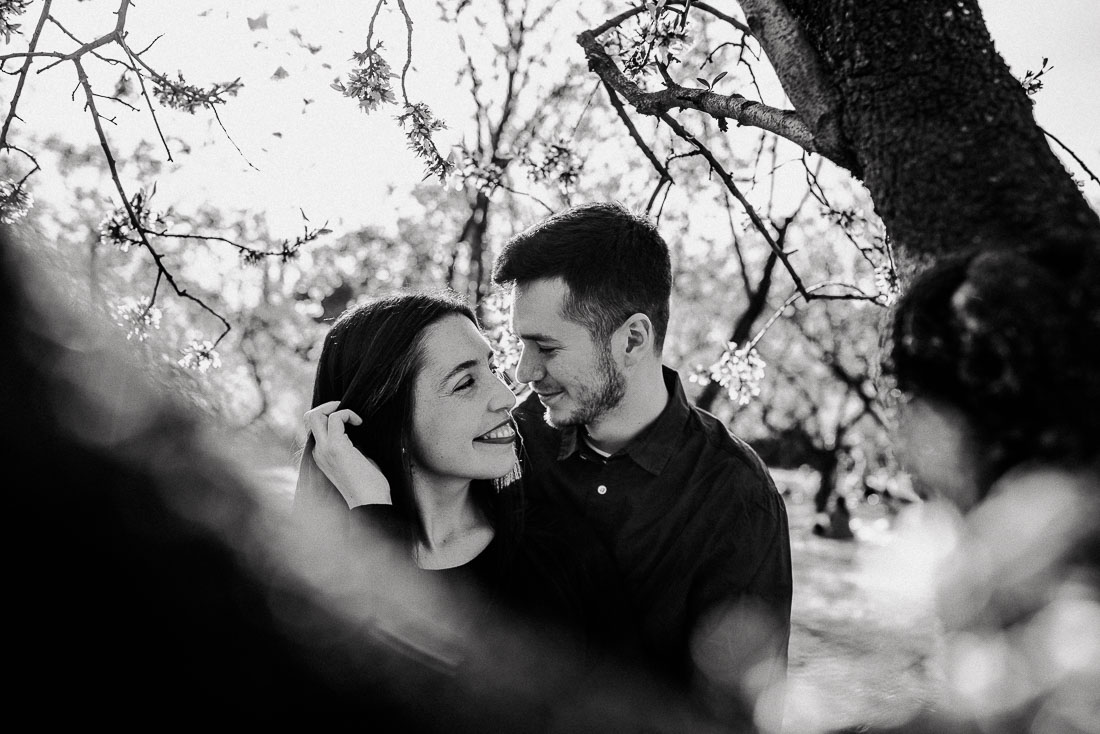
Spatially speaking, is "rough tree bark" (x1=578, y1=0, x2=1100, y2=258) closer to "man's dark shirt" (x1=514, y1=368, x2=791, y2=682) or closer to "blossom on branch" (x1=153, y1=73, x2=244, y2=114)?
"man's dark shirt" (x1=514, y1=368, x2=791, y2=682)

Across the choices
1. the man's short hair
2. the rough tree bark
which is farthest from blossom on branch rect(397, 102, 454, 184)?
the rough tree bark

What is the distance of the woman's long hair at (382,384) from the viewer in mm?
2562

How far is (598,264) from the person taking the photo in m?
3.48

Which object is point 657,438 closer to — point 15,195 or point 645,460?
point 645,460

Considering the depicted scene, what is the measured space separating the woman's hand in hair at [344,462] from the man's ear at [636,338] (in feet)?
4.39

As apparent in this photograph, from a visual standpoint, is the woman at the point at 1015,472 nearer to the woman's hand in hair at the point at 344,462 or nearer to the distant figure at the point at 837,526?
the woman's hand in hair at the point at 344,462

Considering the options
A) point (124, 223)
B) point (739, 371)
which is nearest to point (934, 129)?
point (739, 371)

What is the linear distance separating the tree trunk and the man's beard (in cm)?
177

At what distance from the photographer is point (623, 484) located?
3096 millimetres

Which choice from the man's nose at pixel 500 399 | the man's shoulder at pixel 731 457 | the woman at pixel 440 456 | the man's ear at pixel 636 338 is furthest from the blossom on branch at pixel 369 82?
the man's shoulder at pixel 731 457

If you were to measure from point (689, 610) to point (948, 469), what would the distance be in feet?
6.12

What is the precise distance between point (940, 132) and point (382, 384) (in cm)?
186

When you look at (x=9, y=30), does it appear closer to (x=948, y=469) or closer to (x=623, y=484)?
(x=623, y=484)

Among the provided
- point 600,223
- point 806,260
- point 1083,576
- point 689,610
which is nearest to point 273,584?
point 1083,576
